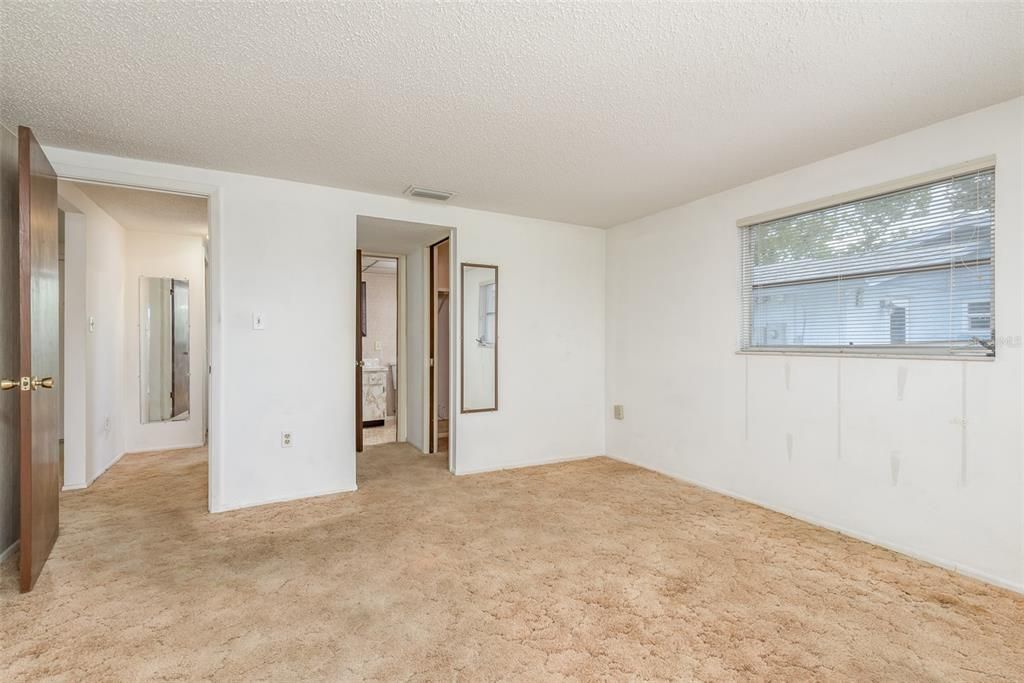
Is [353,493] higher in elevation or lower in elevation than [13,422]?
lower

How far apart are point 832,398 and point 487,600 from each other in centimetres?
247

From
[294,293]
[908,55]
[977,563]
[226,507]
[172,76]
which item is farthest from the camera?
[294,293]

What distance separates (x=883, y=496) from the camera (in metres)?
2.85

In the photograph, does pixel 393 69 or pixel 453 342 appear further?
pixel 453 342

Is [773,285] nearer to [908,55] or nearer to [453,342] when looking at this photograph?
[908,55]

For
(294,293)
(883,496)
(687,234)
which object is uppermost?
(687,234)

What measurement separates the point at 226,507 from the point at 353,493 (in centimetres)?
86

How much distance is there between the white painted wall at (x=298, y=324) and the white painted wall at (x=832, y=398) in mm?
813

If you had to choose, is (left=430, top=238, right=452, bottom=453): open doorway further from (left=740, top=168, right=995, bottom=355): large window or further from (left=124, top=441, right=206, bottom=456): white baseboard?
(left=740, top=168, right=995, bottom=355): large window

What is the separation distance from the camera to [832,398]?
10.2 ft

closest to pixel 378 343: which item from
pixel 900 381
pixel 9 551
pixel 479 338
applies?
pixel 479 338

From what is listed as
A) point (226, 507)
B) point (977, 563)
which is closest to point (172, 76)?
point (226, 507)

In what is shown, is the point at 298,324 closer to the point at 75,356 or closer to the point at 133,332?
the point at 75,356

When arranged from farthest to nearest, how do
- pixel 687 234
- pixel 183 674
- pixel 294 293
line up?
1. pixel 687 234
2. pixel 294 293
3. pixel 183 674
